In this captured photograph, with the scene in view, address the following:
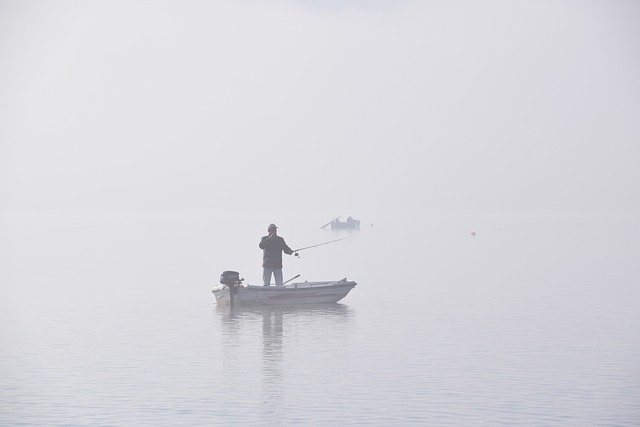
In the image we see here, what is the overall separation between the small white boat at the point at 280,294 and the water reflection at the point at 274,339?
255 mm

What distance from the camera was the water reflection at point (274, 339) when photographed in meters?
23.8

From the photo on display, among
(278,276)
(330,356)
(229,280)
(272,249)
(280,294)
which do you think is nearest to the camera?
(330,356)

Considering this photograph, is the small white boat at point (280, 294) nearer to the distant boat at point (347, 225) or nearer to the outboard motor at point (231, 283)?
the outboard motor at point (231, 283)

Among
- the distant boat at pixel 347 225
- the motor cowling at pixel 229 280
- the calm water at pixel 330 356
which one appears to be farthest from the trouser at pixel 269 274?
the distant boat at pixel 347 225

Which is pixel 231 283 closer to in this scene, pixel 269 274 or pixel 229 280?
pixel 229 280

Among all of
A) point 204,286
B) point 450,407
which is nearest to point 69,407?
point 450,407

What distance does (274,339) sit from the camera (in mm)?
31609

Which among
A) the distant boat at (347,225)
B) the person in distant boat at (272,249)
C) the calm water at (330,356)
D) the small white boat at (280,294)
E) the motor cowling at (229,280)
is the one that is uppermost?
the distant boat at (347,225)

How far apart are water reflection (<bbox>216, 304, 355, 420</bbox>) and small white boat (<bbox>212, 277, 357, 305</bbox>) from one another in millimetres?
255

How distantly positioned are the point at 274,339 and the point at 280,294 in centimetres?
848

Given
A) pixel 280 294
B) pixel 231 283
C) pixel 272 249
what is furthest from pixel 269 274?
pixel 231 283

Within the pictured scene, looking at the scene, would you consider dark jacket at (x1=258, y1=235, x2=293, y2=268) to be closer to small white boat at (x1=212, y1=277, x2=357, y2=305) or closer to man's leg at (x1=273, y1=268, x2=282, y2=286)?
man's leg at (x1=273, y1=268, x2=282, y2=286)

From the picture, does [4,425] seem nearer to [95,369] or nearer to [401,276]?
Answer: [95,369]

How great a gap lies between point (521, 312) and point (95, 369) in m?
19.1
